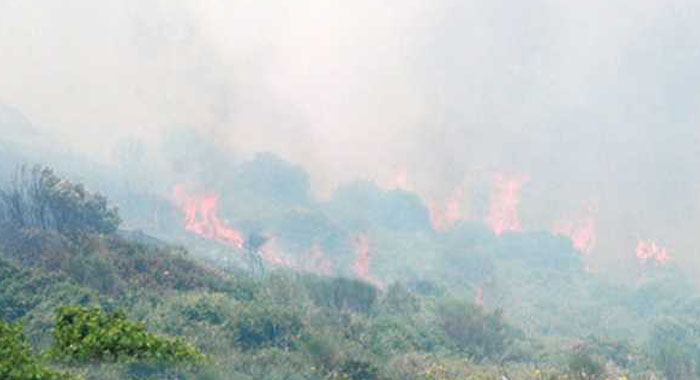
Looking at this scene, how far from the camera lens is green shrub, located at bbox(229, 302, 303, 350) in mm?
51125

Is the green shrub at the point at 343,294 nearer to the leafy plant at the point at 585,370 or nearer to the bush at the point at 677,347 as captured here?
the bush at the point at 677,347

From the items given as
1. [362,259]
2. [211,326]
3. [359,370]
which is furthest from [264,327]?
[362,259]

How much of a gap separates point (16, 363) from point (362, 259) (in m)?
154

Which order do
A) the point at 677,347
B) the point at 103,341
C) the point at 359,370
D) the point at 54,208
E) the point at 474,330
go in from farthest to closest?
the point at 54,208 < the point at 677,347 < the point at 474,330 < the point at 359,370 < the point at 103,341

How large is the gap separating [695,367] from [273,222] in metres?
127

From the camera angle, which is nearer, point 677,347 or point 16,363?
point 16,363

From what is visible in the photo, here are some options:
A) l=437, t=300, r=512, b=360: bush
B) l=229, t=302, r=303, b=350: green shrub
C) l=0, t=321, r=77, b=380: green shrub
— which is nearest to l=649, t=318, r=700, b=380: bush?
l=437, t=300, r=512, b=360: bush

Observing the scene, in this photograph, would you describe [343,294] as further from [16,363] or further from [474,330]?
[16,363]

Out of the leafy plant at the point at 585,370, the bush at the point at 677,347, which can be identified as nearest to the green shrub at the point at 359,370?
the leafy plant at the point at 585,370

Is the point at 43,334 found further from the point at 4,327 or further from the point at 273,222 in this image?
the point at 273,222

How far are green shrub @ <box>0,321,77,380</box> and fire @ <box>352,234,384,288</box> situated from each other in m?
136

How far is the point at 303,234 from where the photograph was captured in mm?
179500

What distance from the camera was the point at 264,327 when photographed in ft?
173

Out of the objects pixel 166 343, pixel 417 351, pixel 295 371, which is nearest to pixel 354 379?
pixel 295 371
